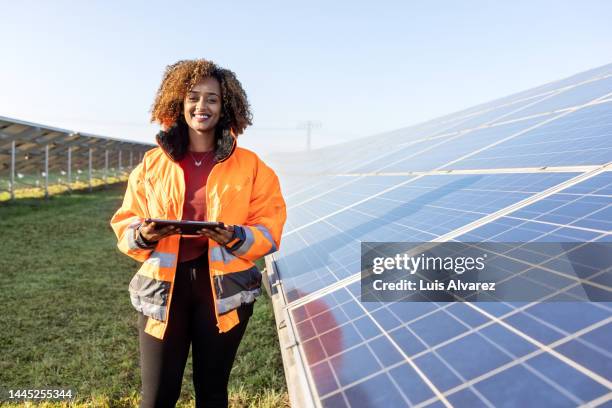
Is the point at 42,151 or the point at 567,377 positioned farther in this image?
the point at 42,151

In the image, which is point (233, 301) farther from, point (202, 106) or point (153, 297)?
point (202, 106)

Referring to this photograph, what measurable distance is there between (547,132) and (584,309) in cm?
395

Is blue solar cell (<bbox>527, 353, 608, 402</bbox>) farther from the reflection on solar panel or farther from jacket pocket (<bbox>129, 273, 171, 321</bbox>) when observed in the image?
jacket pocket (<bbox>129, 273, 171, 321</bbox>)

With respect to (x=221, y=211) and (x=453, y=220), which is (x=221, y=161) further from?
(x=453, y=220)

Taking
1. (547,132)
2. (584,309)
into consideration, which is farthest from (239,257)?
(547,132)

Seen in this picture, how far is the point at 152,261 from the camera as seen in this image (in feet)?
7.96

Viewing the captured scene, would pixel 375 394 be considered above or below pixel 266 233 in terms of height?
below

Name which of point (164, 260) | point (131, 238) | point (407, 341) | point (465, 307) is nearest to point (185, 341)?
point (164, 260)

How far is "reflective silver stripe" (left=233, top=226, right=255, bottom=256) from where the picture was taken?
2.36m

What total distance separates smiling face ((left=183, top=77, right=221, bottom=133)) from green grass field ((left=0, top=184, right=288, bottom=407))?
2.50 meters

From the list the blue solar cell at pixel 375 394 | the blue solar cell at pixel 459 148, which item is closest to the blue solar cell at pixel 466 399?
the blue solar cell at pixel 375 394

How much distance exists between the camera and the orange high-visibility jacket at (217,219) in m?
2.40

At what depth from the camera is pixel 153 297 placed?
241cm

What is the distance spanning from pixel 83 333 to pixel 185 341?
3.34m
